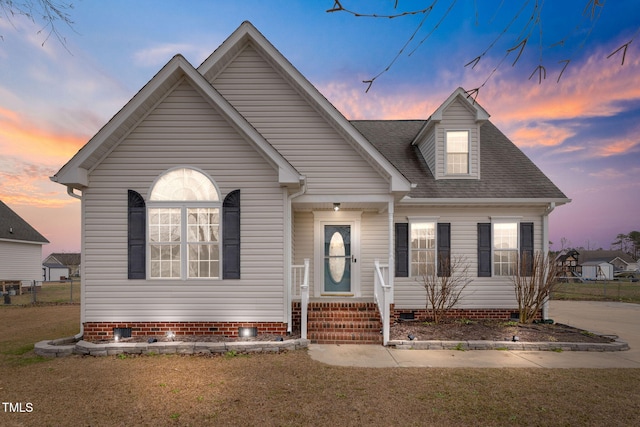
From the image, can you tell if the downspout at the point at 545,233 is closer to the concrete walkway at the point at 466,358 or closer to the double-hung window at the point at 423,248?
the concrete walkway at the point at 466,358

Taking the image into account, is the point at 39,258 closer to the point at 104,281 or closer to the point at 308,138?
the point at 104,281

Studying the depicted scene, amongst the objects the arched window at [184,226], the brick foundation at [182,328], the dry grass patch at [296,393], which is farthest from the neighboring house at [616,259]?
the arched window at [184,226]

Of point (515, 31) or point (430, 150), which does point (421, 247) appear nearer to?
point (430, 150)

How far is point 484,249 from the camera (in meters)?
10.3

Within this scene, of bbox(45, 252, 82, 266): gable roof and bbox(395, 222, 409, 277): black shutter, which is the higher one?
bbox(395, 222, 409, 277): black shutter

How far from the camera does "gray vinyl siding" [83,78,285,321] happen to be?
771 centimetres

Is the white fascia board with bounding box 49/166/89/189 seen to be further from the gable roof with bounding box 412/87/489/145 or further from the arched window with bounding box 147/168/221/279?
the gable roof with bounding box 412/87/489/145

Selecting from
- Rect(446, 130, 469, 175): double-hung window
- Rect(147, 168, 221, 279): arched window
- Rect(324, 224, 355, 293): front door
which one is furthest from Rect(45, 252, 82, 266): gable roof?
Rect(446, 130, 469, 175): double-hung window

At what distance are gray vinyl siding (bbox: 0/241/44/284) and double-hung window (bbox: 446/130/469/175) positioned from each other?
101 feet

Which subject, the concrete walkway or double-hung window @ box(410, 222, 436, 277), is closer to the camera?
the concrete walkway

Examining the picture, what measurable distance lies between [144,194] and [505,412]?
812 centimetres

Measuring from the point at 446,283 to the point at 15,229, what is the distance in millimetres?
31425

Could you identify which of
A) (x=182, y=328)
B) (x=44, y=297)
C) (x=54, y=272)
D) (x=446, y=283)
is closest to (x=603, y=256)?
(x=446, y=283)

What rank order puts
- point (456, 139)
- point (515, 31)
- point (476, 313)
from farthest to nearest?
point (456, 139)
point (476, 313)
point (515, 31)
